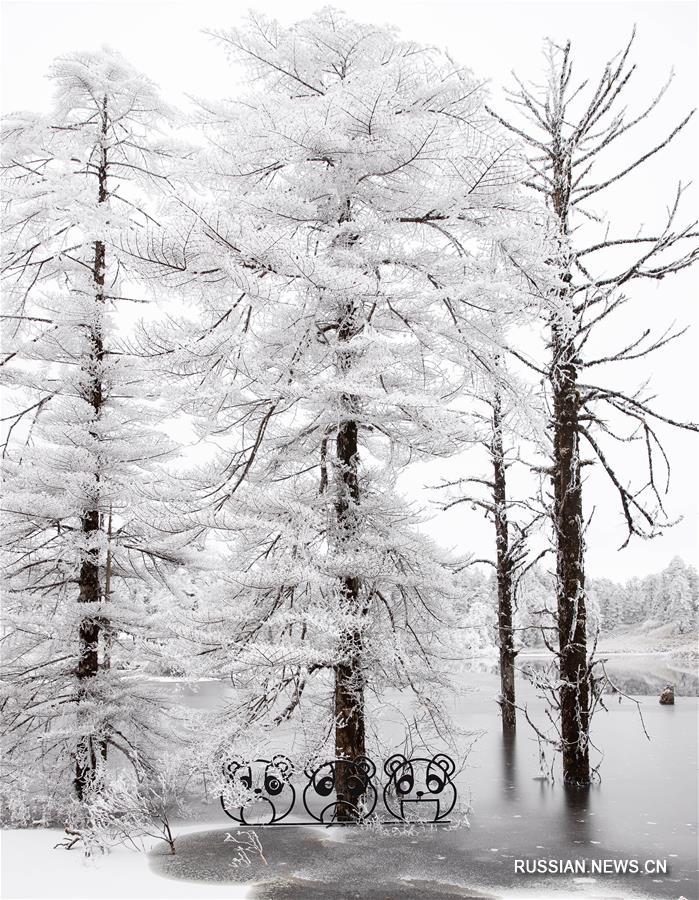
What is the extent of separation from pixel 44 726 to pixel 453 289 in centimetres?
941

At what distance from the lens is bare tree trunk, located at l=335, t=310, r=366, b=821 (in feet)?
→ 30.1

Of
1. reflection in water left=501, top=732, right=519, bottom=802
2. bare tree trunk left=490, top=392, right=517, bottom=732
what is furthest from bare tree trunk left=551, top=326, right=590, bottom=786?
bare tree trunk left=490, top=392, right=517, bottom=732

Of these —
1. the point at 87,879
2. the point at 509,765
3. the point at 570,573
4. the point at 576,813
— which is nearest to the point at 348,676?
the point at 87,879

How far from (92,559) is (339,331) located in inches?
212

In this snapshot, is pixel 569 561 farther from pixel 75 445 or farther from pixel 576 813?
pixel 75 445

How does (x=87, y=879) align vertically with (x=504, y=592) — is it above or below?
below

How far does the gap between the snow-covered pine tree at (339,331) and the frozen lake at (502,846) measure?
1.28 metres

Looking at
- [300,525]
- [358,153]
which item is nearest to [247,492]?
[300,525]

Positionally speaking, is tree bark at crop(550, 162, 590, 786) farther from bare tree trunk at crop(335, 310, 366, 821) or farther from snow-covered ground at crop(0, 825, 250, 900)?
snow-covered ground at crop(0, 825, 250, 900)

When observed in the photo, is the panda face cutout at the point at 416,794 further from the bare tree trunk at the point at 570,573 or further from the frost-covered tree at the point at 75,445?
the frost-covered tree at the point at 75,445

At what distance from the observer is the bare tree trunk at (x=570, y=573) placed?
11.6 m

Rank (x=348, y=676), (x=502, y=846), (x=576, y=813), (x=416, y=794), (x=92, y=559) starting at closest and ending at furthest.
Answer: (x=502, y=846) → (x=348, y=676) → (x=576, y=813) → (x=416, y=794) → (x=92, y=559)

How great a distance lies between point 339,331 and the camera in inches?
389

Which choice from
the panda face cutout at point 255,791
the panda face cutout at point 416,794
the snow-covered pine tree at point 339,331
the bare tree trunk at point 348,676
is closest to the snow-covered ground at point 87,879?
the panda face cutout at point 255,791
